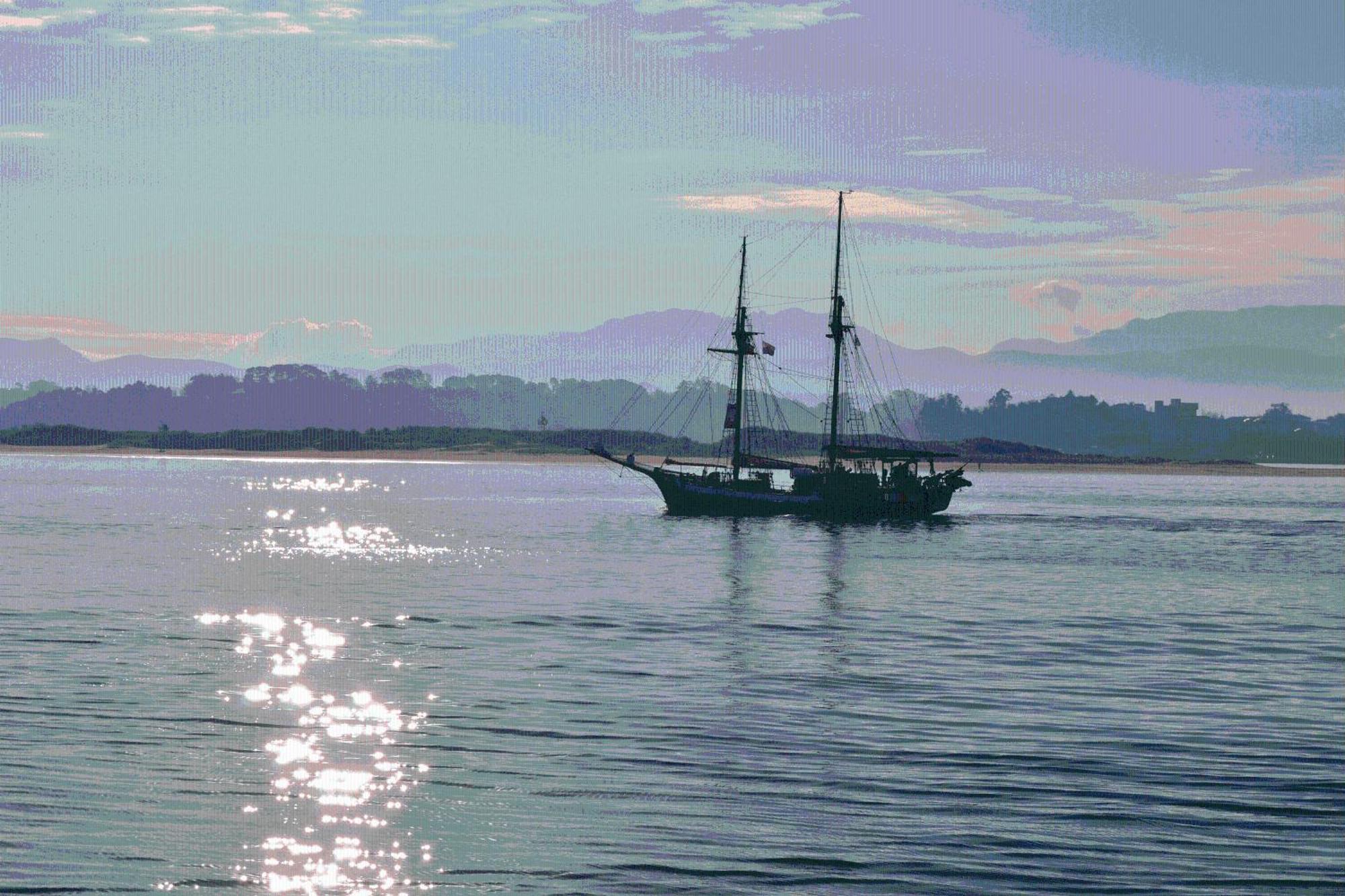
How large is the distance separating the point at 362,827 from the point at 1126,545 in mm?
83179

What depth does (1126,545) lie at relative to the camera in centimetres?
9650

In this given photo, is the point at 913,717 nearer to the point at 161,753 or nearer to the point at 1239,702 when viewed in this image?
the point at 1239,702

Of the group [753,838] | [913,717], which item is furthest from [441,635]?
[753,838]

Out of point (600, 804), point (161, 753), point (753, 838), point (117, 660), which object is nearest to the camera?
point (753, 838)

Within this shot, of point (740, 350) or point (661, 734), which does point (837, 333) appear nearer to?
point (740, 350)

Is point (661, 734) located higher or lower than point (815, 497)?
lower

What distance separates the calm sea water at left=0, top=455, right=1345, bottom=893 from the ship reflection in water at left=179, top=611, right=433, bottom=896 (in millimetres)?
80

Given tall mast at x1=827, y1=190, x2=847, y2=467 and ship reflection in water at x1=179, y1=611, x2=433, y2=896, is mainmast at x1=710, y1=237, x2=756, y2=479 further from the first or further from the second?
ship reflection in water at x1=179, y1=611, x2=433, y2=896

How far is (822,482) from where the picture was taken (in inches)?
5027

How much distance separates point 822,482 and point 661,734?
102059 millimetres

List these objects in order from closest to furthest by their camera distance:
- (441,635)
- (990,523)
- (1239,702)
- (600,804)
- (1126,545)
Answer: (600,804), (1239,702), (441,635), (1126,545), (990,523)

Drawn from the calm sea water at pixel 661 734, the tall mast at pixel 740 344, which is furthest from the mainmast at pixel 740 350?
the calm sea water at pixel 661 734

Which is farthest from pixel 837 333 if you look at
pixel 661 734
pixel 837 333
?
pixel 661 734

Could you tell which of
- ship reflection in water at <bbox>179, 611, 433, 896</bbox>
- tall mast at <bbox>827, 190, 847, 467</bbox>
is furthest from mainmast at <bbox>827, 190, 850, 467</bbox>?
ship reflection in water at <bbox>179, 611, 433, 896</bbox>
